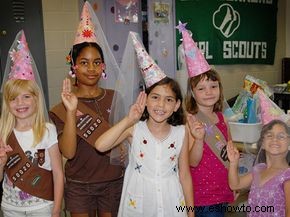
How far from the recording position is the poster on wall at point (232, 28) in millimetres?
3812

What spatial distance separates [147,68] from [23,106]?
1.84 feet

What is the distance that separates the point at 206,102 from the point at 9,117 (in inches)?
35.3

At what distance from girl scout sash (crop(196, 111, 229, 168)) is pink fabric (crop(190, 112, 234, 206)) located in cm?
2

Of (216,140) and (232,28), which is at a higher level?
(232,28)

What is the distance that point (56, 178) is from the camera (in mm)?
1672

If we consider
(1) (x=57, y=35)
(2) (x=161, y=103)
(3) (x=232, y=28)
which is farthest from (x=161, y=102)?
(3) (x=232, y=28)

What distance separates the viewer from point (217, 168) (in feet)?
5.87

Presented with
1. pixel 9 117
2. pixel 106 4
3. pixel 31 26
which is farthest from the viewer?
pixel 106 4

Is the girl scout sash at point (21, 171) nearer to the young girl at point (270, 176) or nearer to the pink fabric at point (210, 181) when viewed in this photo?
the pink fabric at point (210, 181)

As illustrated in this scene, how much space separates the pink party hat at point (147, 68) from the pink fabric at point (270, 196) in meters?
0.62

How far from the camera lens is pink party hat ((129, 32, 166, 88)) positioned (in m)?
1.65

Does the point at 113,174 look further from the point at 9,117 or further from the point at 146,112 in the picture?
the point at 9,117

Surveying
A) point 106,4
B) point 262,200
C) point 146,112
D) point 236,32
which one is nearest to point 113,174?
point 146,112

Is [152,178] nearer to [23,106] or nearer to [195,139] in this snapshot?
[195,139]
